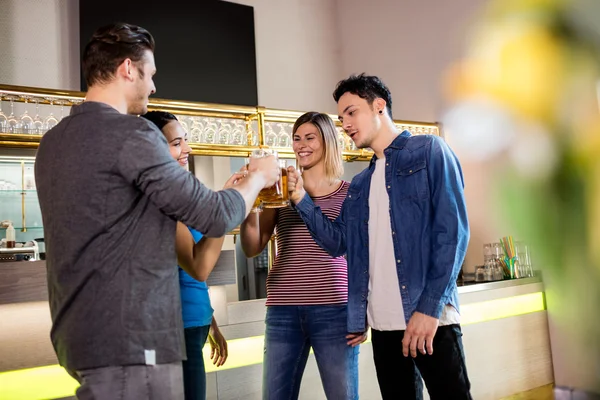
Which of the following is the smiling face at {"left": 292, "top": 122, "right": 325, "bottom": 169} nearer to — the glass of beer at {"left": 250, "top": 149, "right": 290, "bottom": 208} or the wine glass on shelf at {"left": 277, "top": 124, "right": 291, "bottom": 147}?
the glass of beer at {"left": 250, "top": 149, "right": 290, "bottom": 208}

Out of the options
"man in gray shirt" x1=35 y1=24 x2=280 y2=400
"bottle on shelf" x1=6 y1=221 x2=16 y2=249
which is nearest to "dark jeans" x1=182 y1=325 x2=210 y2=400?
"man in gray shirt" x1=35 y1=24 x2=280 y2=400

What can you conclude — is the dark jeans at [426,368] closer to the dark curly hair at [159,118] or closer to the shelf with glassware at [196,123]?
the dark curly hair at [159,118]

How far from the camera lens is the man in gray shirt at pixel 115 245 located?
98cm

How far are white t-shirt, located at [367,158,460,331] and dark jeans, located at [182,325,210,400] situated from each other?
503 millimetres

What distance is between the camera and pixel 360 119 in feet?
5.70

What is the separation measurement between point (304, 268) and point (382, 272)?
37 cm

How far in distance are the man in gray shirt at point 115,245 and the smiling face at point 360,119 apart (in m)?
0.79

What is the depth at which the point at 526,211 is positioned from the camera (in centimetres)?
78

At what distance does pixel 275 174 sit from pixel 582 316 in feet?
2.39

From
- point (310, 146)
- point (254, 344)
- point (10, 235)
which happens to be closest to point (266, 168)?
point (310, 146)

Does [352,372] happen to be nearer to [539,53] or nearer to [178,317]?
[178,317]

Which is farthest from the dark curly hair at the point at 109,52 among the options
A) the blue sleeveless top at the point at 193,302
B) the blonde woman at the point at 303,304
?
the blonde woman at the point at 303,304

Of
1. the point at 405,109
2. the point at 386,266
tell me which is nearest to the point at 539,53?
the point at 386,266

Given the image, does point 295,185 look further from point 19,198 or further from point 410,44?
point 410,44
